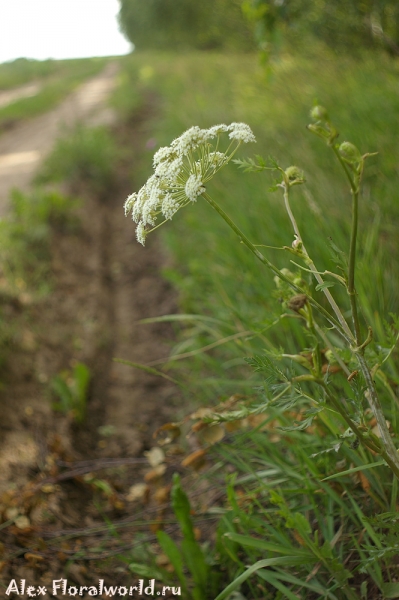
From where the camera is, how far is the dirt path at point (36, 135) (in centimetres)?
720

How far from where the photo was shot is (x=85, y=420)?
8.83 ft

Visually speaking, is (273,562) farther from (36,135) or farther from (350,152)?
(36,135)

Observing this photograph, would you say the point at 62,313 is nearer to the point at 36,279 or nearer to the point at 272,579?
the point at 36,279

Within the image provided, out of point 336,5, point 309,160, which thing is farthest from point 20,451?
point 336,5

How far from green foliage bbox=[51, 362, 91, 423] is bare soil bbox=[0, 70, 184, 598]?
43 mm

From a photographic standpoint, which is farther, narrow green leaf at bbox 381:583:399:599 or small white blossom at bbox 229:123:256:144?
narrow green leaf at bbox 381:583:399:599

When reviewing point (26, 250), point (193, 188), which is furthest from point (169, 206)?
point (26, 250)

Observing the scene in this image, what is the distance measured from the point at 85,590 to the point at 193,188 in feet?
4.37

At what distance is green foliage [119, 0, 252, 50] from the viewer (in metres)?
10.9

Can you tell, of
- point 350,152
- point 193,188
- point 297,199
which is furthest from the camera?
point 297,199

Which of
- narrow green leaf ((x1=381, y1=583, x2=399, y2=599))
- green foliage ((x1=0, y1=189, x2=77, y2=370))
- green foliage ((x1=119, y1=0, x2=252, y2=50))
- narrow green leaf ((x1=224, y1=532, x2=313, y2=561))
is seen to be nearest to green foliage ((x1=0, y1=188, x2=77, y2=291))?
green foliage ((x1=0, y1=189, x2=77, y2=370))

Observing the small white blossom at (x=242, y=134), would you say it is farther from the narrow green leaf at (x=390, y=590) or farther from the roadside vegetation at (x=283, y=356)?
the narrow green leaf at (x=390, y=590)

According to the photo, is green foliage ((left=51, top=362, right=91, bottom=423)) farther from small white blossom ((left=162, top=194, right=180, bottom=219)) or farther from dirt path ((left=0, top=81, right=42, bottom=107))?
dirt path ((left=0, top=81, right=42, bottom=107))

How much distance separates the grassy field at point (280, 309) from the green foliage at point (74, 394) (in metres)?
0.57
